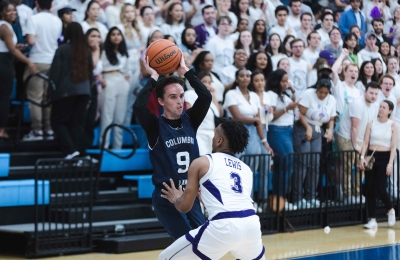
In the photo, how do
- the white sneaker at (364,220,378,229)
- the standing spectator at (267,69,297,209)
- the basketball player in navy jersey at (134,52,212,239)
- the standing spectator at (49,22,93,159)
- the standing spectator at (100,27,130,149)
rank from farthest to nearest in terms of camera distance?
the white sneaker at (364,220,378,229) < the standing spectator at (267,69,297,209) < the standing spectator at (100,27,130,149) < the standing spectator at (49,22,93,159) < the basketball player in navy jersey at (134,52,212,239)

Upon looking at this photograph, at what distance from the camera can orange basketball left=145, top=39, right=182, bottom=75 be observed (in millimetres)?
6980

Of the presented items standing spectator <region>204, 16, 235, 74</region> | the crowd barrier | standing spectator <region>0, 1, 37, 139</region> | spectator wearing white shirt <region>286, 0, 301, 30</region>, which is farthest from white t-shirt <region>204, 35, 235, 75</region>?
standing spectator <region>0, 1, 37, 139</region>

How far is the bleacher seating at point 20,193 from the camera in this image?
958 cm

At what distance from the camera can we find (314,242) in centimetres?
1090

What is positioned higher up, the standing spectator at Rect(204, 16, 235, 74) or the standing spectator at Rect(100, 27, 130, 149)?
the standing spectator at Rect(204, 16, 235, 74)

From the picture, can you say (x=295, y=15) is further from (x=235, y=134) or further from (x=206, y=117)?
(x=235, y=134)

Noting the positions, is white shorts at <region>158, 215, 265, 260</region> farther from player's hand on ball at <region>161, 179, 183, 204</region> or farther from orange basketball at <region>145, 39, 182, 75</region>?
orange basketball at <region>145, 39, 182, 75</region>

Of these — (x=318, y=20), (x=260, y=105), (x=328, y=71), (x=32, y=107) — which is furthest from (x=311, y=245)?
(x=318, y=20)

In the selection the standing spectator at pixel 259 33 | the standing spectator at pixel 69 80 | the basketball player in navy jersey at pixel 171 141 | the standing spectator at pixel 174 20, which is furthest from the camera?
the standing spectator at pixel 259 33

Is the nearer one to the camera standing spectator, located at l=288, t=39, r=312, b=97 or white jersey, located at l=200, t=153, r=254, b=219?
white jersey, located at l=200, t=153, r=254, b=219

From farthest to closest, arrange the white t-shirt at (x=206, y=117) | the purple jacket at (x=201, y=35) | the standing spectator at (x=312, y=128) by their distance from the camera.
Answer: the purple jacket at (x=201, y=35) < the standing spectator at (x=312, y=128) < the white t-shirt at (x=206, y=117)

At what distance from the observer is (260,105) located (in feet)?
37.7

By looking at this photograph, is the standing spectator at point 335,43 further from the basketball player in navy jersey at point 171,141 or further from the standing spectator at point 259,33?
the basketball player in navy jersey at point 171,141

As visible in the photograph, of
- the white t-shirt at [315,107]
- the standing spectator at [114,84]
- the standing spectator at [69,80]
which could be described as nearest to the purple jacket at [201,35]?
the standing spectator at [114,84]
